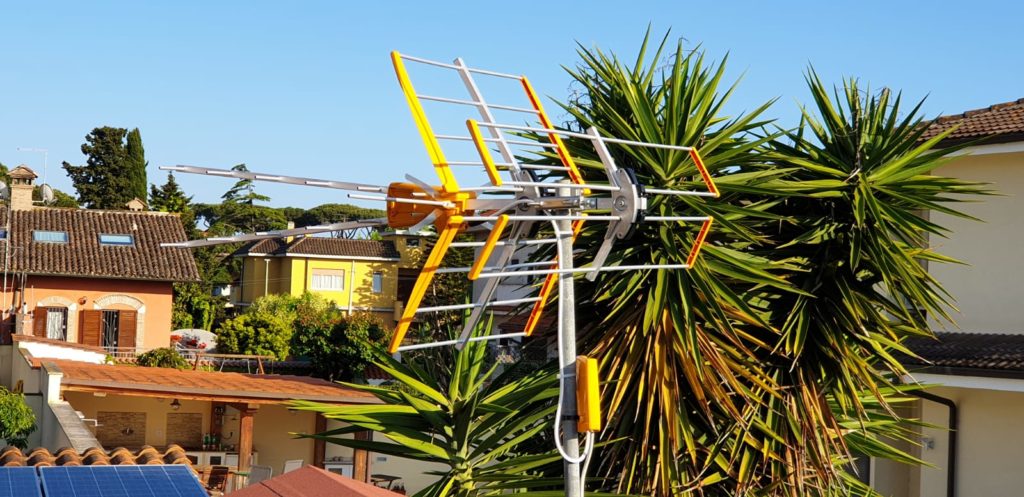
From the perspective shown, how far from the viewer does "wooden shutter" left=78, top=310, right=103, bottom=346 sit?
31659mm

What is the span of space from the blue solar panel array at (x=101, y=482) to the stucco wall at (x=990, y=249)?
10.2 m

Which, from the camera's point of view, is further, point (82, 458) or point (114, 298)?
point (114, 298)

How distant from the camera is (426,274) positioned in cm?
417

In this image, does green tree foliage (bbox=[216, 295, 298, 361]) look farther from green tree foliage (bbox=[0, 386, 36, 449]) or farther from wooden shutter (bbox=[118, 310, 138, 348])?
green tree foliage (bbox=[0, 386, 36, 449])

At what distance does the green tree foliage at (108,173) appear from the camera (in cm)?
5416

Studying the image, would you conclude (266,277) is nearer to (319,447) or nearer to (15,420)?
(319,447)

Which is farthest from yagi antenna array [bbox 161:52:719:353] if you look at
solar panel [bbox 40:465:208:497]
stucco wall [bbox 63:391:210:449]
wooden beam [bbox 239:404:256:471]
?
stucco wall [bbox 63:391:210:449]

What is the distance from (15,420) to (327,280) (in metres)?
40.4

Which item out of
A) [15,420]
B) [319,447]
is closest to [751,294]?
[15,420]

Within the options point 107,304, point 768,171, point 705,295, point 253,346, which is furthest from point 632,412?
point 253,346

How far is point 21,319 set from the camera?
94.1 ft

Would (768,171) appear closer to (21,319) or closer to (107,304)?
(21,319)

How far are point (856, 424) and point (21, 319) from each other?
2552 cm

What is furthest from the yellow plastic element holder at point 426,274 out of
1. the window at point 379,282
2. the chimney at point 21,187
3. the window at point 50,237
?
the window at point 379,282
